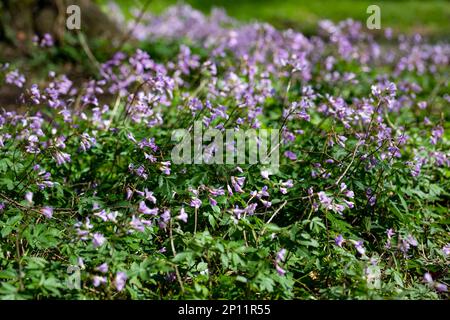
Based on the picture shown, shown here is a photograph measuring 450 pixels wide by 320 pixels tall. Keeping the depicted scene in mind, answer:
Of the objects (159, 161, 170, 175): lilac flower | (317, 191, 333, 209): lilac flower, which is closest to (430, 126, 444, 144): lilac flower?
(317, 191, 333, 209): lilac flower

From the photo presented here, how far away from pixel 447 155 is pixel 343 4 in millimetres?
18112

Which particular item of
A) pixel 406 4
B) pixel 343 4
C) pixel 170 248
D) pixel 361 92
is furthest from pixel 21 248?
pixel 406 4

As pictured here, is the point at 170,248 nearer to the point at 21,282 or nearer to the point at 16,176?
the point at 21,282

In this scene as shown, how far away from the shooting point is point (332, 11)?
19219 mm

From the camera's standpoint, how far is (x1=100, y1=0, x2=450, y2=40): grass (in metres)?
16.6

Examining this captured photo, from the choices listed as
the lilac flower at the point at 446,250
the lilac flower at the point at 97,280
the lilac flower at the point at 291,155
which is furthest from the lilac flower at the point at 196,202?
the lilac flower at the point at 446,250

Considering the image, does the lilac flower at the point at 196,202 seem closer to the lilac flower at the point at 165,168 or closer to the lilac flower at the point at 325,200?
the lilac flower at the point at 165,168

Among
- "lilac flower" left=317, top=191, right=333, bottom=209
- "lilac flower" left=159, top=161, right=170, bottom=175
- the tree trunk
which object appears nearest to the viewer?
"lilac flower" left=317, top=191, right=333, bottom=209

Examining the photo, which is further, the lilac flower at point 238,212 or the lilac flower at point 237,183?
the lilac flower at point 237,183

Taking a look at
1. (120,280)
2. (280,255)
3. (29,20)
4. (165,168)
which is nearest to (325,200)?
(280,255)

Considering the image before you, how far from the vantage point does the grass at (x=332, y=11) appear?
1662 cm

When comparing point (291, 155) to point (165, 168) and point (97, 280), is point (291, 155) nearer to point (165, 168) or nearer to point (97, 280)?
point (165, 168)

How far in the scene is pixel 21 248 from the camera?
9.99 ft

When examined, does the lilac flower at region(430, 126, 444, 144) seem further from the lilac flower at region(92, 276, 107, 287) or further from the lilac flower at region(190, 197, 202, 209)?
the lilac flower at region(92, 276, 107, 287)
